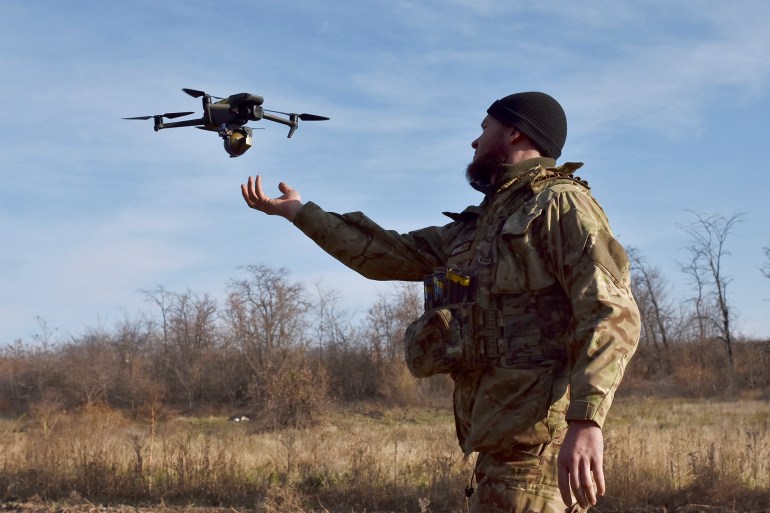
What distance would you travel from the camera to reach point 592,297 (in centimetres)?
289

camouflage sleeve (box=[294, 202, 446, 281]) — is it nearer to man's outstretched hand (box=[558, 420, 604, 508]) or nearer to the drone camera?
the drone camera

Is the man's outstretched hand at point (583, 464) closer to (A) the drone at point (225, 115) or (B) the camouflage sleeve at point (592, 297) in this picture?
(B) the camouflage sleeve at point (592, 297)

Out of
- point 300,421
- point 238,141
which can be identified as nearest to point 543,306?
point 238,141

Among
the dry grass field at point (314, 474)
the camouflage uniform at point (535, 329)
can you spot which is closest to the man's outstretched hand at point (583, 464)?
the camouflage uniform at point (535, 329)

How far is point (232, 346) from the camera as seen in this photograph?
39.8m

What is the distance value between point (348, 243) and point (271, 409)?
67.9ft

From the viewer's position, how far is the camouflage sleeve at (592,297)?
277 cm

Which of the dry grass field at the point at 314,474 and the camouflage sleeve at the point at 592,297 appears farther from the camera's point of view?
the dry grass field at the point at 314,474

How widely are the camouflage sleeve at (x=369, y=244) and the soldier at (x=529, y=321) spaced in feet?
0.86

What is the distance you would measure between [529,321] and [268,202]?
1.50 m

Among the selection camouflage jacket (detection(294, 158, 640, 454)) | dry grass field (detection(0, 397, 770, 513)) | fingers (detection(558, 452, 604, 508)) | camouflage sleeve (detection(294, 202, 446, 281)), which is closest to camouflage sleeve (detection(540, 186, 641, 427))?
camouflage jacket (detection(294, 158, 640, 454))

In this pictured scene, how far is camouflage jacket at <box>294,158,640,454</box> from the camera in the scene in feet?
9.34

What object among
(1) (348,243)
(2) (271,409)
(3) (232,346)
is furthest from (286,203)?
(3) (232,346)

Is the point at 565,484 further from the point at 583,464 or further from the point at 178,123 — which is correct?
the point at 178,123
